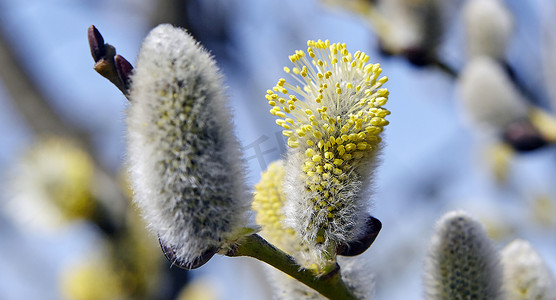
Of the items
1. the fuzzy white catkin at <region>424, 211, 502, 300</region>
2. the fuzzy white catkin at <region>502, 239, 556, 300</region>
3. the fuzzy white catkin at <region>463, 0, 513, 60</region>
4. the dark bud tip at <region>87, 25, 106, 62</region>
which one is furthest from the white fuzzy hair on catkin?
the fuzzy white catkin at <region>463, 0, 513, 60</region>

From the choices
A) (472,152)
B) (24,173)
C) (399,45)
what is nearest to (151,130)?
(399,45)

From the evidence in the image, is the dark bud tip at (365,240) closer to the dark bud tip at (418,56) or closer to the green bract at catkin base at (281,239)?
the green bract at catkin base at (281,239)

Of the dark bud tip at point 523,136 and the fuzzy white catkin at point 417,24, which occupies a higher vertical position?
the fuzzy white catkin at point 417,24

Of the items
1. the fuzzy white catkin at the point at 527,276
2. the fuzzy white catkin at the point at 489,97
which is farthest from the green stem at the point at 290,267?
the fuzzy white catkin at the point at 489,97

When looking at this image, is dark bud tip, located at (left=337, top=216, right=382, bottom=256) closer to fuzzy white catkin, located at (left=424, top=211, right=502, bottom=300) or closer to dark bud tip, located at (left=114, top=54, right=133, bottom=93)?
fuzzy white catkin, located at (left=424, top=211, right=502, bottom=300)

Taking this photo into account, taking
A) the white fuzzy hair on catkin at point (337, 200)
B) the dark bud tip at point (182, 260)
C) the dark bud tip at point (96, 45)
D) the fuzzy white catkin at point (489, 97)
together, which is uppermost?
the dark bud tip at point (96, 45)

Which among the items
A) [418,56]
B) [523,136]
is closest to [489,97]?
[523,136]

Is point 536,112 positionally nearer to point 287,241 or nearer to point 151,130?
point 287,241
